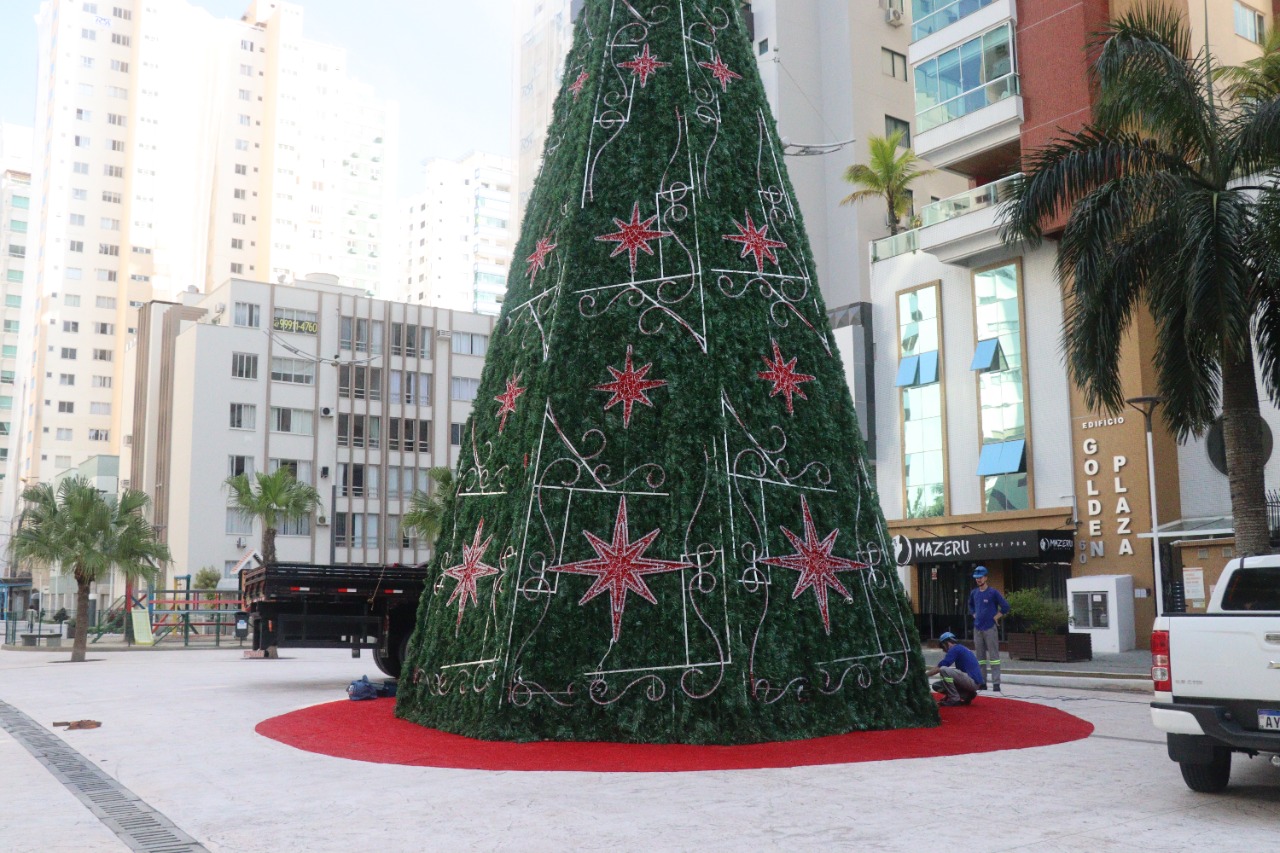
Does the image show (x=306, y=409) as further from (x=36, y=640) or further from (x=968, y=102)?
(x=968, y=102)

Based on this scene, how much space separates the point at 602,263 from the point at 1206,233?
28.8 feet

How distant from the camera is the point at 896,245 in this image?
38.5m

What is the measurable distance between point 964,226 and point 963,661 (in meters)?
22.6

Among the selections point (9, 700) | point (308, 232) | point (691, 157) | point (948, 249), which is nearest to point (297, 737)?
point (691, 157)

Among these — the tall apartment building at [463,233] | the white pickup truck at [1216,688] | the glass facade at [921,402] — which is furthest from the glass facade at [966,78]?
the tall apartment building at [463,233]

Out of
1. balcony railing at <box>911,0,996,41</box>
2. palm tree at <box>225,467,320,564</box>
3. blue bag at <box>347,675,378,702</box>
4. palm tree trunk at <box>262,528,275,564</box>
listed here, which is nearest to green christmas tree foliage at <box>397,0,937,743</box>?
blue bag at <box>347,675,378,702</box>

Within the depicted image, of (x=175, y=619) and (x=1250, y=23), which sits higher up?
(x=1250, y=23)

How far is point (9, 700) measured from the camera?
1825 centimetres

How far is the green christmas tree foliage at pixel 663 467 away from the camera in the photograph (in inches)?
435

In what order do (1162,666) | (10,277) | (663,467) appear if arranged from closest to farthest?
(1162,666)
(663,467)
(10,277)

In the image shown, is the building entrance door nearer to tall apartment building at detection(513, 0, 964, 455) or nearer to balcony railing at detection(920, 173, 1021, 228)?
balcony railing at detection(920, 173, 1021, 228)

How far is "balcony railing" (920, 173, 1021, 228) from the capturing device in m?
33.7

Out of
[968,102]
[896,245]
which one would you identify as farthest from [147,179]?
[968,102]

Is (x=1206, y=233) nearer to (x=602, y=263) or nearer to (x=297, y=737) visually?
(x=602, y=263)
